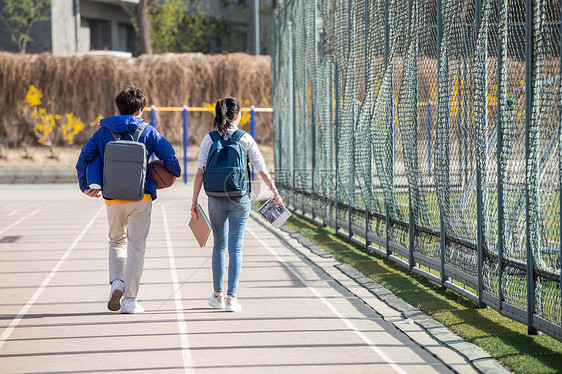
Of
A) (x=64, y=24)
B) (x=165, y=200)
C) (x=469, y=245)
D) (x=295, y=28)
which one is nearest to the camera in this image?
(x=469, y=245)

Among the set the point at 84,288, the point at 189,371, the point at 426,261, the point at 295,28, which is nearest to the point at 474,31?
the point at 426,261

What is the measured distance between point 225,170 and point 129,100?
90cm

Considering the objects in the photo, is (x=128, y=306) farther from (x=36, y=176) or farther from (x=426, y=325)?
(x=36, y=176)

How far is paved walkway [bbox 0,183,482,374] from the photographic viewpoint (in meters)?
5.84

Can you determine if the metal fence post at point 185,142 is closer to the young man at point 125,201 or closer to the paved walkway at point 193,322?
the paved walkway at point 193,322

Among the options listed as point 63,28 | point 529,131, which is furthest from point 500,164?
point 63,28

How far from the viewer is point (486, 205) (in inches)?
285

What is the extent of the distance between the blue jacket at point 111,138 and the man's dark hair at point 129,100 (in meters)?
0.09

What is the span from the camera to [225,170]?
739 centimetres

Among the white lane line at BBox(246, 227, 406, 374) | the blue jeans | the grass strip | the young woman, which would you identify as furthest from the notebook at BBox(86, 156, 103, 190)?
the grass strip

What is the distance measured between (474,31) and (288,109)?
8967 millimetres

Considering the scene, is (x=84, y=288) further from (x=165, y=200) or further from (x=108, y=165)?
(x=165, y=200)

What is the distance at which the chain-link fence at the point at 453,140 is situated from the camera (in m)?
6.21

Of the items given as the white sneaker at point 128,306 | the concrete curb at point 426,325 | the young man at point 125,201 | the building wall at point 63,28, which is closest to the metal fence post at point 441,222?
the concrete curb at point 426,325
